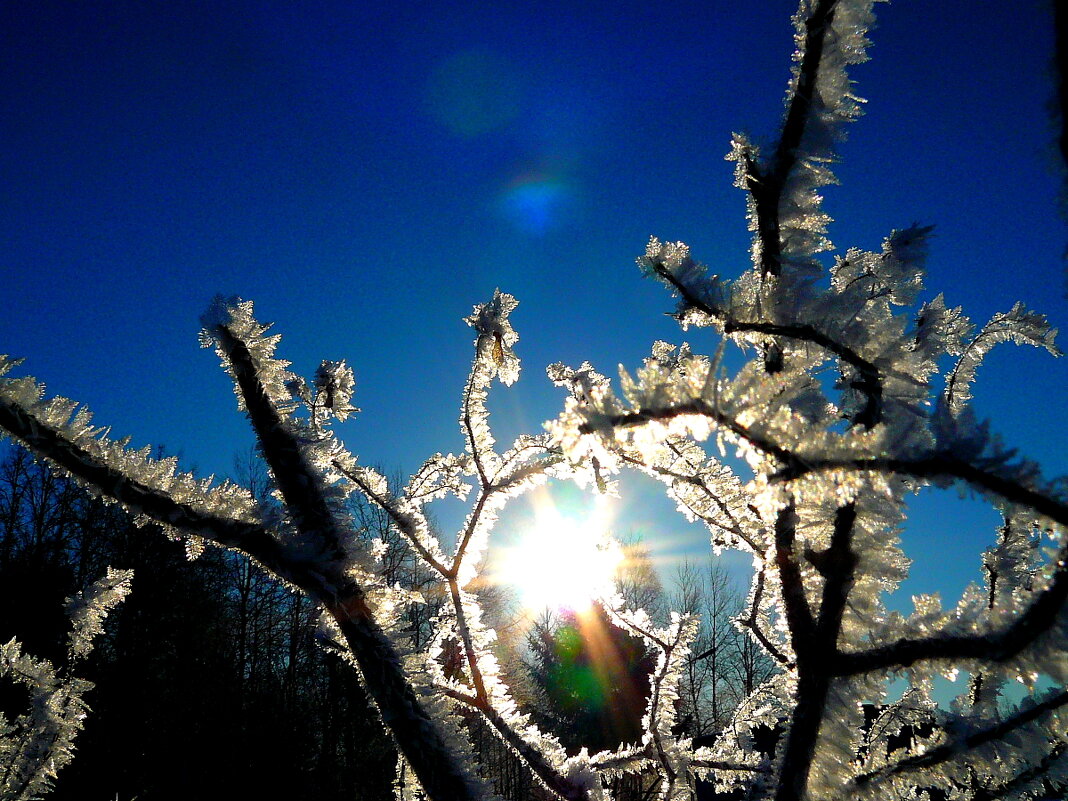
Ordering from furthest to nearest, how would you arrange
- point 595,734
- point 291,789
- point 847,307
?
point 595,734
point 291,789
point 847,307

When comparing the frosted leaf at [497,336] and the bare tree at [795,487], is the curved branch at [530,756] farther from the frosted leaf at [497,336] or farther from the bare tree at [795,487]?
the frosted leaf at [497,336]

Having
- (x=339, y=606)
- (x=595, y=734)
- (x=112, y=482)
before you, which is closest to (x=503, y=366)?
(x=339, y=606)

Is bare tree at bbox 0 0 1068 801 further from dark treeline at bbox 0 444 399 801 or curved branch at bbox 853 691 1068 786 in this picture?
dark treeline at bbox 0 444 399 801

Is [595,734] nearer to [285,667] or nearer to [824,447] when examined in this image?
[285,667]

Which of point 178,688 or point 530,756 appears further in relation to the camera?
point 178,688

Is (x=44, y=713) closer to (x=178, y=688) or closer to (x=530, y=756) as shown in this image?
(x=530, y=756)

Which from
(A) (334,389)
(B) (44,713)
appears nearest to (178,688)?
(B) (44,713)
